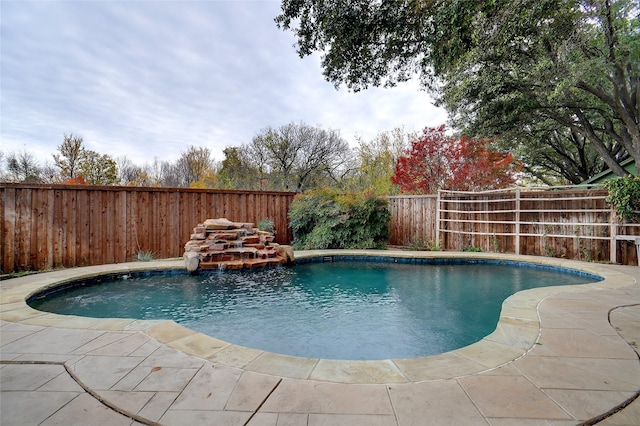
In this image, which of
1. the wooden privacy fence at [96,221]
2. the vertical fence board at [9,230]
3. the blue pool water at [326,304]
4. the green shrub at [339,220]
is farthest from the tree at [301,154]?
the vertical fence board at [9,230]

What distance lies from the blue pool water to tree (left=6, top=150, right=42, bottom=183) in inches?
521

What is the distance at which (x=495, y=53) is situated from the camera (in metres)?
4.16

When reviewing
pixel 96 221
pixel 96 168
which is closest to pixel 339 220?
pixel 96 221

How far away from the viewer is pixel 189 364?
1.93 meters

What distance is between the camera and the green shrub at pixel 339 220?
8359 mm

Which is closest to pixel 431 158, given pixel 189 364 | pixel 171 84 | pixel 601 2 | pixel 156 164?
pixel 601 2

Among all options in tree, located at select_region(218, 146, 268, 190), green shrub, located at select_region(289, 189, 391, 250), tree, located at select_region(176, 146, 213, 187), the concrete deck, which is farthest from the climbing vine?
tree, located at select_region(176, 146, 213, 187)

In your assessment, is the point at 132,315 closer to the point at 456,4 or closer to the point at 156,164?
the point at 456,4

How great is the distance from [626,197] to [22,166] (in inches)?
845

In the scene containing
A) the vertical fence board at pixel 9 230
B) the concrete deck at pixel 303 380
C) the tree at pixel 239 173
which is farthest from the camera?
the tree at pixel 239 173

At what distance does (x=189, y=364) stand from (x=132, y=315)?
2.34m

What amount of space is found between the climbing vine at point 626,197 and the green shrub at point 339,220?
4855mm

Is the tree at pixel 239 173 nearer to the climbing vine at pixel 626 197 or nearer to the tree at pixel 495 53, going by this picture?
the tree at pixel 495 53

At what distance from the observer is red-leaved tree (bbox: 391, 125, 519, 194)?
10367 millimetres
